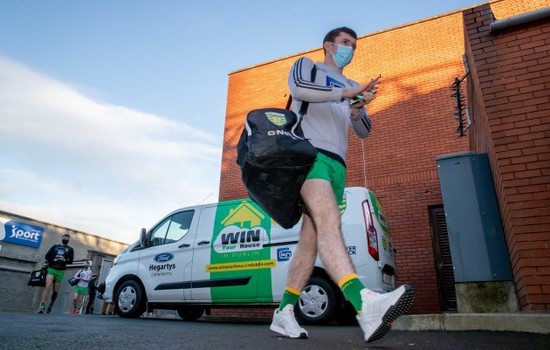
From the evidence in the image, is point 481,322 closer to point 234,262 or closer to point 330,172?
point 330,172

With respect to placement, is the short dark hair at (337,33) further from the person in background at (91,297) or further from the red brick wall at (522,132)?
the person in background at (91,297)

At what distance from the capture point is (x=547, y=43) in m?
3.95

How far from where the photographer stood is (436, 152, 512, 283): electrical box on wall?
4141 millimetres

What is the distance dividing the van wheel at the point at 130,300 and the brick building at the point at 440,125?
4.46m

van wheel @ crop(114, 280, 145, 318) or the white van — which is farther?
van wheel @ crop(114, 280, 145, 318)

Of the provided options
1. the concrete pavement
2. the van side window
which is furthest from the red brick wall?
the van side window

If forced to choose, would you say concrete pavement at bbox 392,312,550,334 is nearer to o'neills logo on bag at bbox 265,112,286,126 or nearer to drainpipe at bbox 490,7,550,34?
o'neills logo on bag at bbox 265,112,286,126

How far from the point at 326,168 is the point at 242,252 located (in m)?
3.94

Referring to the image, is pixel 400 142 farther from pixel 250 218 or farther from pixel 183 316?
pixel 183 316

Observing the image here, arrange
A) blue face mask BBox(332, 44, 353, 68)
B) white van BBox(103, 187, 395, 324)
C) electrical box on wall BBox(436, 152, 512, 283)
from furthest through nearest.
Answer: white van BBox(103, 187, 395, 324), electrical box on wall BBox(436, 152, 512, 283), blue face mask BBox(332, 44, 353, 68)

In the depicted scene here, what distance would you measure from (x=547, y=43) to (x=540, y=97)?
65 cm

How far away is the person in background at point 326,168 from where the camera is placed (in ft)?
6.61

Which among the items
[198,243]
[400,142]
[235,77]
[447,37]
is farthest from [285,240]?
[235,77]

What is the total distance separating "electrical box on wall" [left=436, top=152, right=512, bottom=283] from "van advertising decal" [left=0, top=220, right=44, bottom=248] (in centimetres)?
2007
